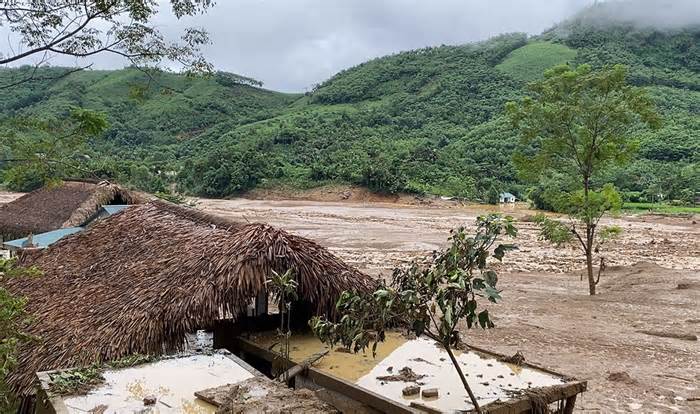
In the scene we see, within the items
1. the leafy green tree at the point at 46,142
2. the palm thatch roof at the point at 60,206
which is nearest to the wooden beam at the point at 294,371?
the leafy green tree at the point at 46,142

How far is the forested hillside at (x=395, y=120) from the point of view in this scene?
184 feet

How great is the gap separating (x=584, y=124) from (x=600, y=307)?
4.64 metres

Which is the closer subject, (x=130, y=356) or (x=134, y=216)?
(x=130, y=356)

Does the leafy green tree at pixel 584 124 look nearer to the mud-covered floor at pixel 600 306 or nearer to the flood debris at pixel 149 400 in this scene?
the mud-covered floor at pixel 600 306

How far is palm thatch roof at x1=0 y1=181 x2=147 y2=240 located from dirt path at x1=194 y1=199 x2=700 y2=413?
4.31 meters

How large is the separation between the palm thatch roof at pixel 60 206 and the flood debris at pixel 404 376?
41.1 ft

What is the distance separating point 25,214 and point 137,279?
570 inches

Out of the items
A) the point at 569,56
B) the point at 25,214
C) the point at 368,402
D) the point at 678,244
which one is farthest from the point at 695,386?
the point at 569,56

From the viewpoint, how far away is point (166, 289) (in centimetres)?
625

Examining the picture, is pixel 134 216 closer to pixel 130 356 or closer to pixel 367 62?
pixel 130 356

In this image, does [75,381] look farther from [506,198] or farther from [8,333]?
Result: [506,198]

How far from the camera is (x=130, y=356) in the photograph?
5398mm

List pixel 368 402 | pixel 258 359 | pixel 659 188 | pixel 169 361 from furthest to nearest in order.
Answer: pixel 659 188, pixel 258 359, pixel 169 361, pixel 368 402

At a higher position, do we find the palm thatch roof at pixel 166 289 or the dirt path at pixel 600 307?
the palm thatch roof at pixel 166 289
